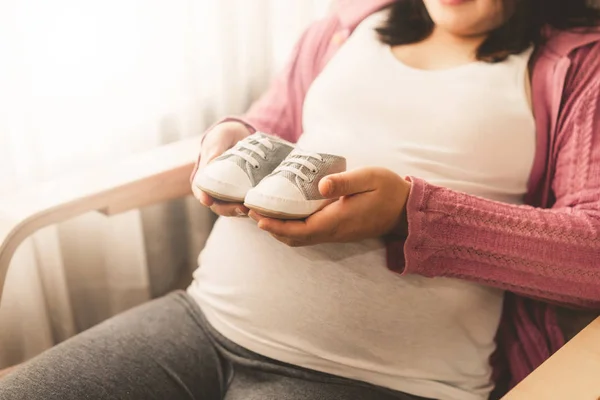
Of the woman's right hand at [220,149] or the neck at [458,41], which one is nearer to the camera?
the woman's right hand at [220,149]

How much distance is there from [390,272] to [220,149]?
30 centimetres

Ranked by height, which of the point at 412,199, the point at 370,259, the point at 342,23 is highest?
the point at 342,23

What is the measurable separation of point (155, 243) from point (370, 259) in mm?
577

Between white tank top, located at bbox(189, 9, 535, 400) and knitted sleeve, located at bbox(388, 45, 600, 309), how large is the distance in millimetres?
61

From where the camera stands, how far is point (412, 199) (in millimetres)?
791

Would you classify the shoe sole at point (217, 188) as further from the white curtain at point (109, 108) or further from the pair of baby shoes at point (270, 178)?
the white curtain at point (109, 108)

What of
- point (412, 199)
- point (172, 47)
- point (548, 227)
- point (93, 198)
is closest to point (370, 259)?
point (412, 199)

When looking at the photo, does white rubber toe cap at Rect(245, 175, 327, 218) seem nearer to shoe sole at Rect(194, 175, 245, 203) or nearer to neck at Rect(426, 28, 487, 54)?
shoe sole at Rect(194, 175, 245, 203)

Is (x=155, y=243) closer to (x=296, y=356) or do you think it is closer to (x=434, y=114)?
(x=296, y=356)

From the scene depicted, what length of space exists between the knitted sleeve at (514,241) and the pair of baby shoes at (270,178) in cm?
12

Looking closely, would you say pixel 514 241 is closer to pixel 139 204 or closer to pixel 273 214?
pixel 273 214

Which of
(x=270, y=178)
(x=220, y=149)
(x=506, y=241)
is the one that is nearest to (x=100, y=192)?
(x=220, y=149)

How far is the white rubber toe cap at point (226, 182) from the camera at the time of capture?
30.7 inches

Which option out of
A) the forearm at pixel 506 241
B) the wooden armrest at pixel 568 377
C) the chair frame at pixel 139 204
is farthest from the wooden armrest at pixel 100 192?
the wooden armrest at pixel 568 377
